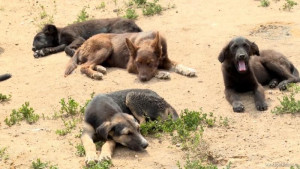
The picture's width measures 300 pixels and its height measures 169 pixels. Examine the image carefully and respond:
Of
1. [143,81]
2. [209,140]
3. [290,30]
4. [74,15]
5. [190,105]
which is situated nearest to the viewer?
[209,140]

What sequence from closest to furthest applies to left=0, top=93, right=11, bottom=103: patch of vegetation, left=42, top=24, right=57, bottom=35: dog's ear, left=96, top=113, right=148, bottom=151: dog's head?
left=96, top=113, right=148, bottom=151: dog's head, left=0, top=93, right=11, bottom=103: patch of vegetation, left=42, top=24, right=57, bottom=35: dog's ear

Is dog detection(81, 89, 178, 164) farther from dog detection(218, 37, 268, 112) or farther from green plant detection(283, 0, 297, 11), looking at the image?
green plant detection(283, 0, 297, 11)

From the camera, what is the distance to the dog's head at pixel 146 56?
11766 mm

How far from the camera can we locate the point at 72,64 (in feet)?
40.9

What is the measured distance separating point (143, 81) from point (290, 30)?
3906mm

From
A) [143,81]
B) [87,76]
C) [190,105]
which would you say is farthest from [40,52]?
[190,105]

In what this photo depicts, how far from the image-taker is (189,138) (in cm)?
841

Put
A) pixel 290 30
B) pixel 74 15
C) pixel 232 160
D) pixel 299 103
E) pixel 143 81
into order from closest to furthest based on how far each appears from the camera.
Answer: pixel 232 160, pixel 299 103, pixel 143 81, pixel 290 30, pixel 74 15

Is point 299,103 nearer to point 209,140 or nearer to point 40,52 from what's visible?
point 209,140

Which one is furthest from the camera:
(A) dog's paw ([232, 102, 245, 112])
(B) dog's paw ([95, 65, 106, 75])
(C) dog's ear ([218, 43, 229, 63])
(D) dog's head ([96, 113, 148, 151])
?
(B) dog's paw ([95, 65, 106, 75])

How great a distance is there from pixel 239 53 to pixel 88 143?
10.5ft

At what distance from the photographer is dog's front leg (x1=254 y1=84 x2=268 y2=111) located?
373 inches

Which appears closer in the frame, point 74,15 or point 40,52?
point 40,52

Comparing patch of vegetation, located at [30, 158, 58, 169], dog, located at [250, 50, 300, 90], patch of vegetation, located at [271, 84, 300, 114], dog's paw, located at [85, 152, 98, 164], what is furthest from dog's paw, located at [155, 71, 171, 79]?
patch of vegetation, located at [30, 158, 58, 169]
